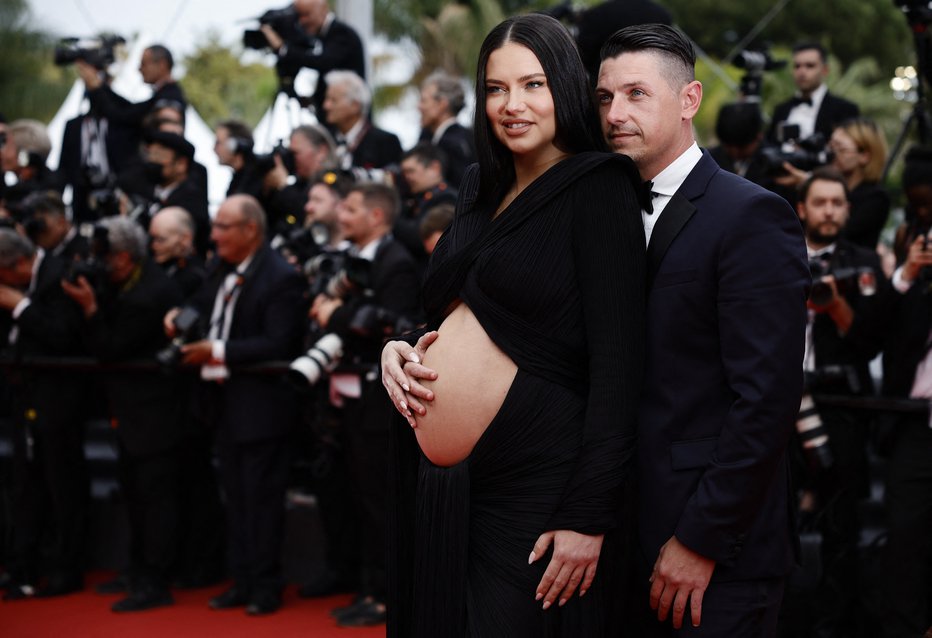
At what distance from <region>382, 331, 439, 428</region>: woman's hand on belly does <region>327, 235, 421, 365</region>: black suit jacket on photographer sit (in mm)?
2566

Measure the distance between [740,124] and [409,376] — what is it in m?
3.66

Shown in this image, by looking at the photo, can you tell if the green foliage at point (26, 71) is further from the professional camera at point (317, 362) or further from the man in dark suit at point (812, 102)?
the professional camera at point (317, 362)

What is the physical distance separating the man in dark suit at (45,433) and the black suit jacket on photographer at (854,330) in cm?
367

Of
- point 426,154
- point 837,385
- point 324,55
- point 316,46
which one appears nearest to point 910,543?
point 837,385

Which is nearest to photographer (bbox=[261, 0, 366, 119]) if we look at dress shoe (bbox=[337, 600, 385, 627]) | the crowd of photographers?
the crowd of photographers

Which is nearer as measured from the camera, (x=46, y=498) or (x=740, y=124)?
(x=740, y=124)

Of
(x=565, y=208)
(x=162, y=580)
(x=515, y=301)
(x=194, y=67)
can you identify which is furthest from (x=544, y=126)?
(x=194, y=67)

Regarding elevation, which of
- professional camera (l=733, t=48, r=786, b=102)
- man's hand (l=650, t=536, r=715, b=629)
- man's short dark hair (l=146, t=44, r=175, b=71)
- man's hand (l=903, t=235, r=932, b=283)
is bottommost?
man's hand (l=650, t=536, r=715, b=629)

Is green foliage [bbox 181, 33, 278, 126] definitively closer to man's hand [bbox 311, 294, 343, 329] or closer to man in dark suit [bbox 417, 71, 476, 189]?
man in dark suit [bbox 417, 71, 476, 189]

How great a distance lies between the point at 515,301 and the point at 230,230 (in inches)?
142

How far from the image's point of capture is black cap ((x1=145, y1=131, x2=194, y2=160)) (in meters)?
7.20

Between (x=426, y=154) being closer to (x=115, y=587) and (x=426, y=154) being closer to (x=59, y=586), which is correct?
(x=115, y=587)

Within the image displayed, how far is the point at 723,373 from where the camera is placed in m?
2.48

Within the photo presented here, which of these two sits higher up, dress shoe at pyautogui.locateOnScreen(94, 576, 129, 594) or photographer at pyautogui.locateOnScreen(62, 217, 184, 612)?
photographer at pyautogui.locateOnScreen(62, 217, 184, 612)
